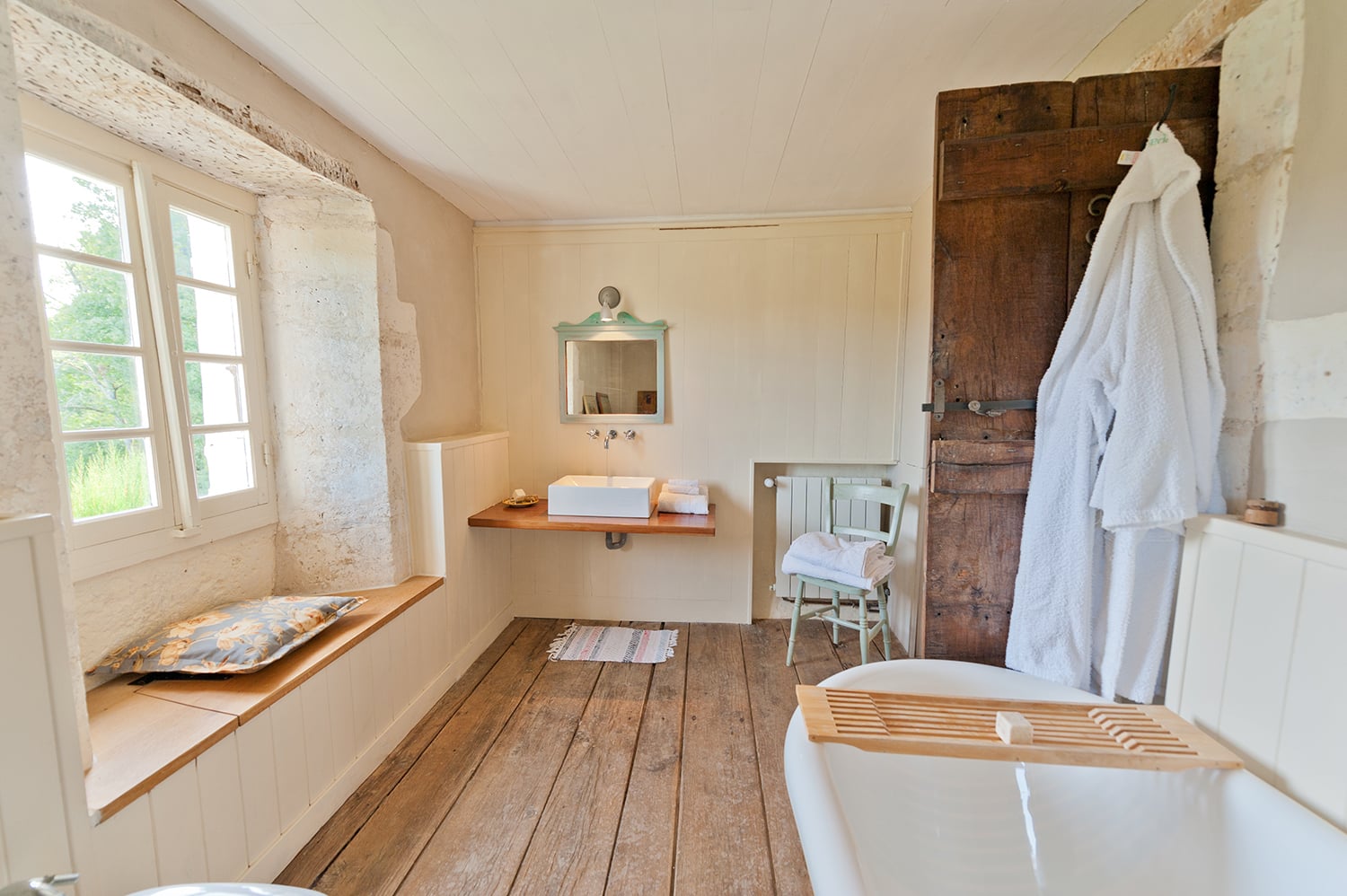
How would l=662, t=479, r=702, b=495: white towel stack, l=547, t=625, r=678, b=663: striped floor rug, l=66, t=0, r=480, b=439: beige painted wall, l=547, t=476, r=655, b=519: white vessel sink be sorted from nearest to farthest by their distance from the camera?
l=66, t=0, r=480, b=439: beige painted wall < l=547, t=476, r=655, b=519: white vessel sink < l=547, t=625, r=678, b=663: striped floor rug < l=662, t=479, r=702, b=495: white towel stack

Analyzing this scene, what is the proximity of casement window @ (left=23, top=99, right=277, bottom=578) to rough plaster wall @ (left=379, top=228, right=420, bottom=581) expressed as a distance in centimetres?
42

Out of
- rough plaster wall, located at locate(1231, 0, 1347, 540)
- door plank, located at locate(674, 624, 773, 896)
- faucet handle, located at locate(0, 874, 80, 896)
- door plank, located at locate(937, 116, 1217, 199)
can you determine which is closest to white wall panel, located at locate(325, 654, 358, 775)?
faucet handle, located at locate(0, 874, 80, 896)

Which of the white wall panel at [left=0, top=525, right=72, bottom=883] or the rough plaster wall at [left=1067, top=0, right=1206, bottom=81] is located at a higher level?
the rough plaster wall at [left=1067, top=0, right=1206, bottom=81]

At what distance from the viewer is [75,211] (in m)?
1.18

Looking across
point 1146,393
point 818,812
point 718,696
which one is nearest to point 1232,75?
point 1146,393

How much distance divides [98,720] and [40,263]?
3.62 feet

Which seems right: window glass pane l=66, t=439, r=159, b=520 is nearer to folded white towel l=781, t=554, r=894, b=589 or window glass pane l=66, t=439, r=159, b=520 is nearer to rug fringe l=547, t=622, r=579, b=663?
rug fringe l=547, t=622, r=579, b=663

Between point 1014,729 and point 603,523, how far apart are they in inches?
62.0

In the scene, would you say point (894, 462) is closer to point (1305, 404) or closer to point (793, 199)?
point (793, 199)

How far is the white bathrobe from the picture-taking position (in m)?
0.93

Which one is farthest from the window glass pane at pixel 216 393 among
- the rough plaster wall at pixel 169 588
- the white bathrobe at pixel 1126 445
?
the white bathrobe at pixel 1126 445

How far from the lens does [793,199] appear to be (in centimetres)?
221

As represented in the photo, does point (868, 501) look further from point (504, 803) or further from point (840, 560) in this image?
point (504, 803)

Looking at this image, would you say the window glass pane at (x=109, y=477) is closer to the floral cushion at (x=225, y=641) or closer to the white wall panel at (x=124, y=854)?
the floral cushion at (x=225, y=641)
